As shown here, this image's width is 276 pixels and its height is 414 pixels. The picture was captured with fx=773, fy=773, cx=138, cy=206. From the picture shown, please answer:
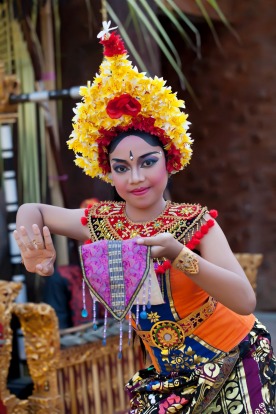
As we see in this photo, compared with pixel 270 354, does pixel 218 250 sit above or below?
above

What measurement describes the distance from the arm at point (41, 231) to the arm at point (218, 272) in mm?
309

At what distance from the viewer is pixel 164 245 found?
6.57ft

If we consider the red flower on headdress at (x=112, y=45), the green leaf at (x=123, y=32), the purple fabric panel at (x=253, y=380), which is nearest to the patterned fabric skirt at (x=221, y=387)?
the purple fabric panel at (x=253, y=380)

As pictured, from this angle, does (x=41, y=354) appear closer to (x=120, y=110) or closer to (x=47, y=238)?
(x=47, y=238)

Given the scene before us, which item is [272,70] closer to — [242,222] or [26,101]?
[242,222]

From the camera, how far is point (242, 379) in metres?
2.34

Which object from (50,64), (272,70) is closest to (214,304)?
(50,64)

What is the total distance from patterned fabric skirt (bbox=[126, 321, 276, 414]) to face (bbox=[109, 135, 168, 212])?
0.53 m

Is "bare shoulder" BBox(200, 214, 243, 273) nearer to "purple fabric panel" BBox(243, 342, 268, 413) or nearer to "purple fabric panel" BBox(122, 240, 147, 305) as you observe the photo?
"purple fabric panel" BBox(122, 240, 147, 305)

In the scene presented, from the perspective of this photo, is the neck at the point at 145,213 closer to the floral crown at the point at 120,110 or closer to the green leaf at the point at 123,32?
the floral crown at the point at 120,110

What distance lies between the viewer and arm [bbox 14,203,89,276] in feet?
7.12

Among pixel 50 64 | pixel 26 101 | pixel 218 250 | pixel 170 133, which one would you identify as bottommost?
pixel 218 250

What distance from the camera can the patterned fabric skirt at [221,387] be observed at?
2281mm

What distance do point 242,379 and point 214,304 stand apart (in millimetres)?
241
